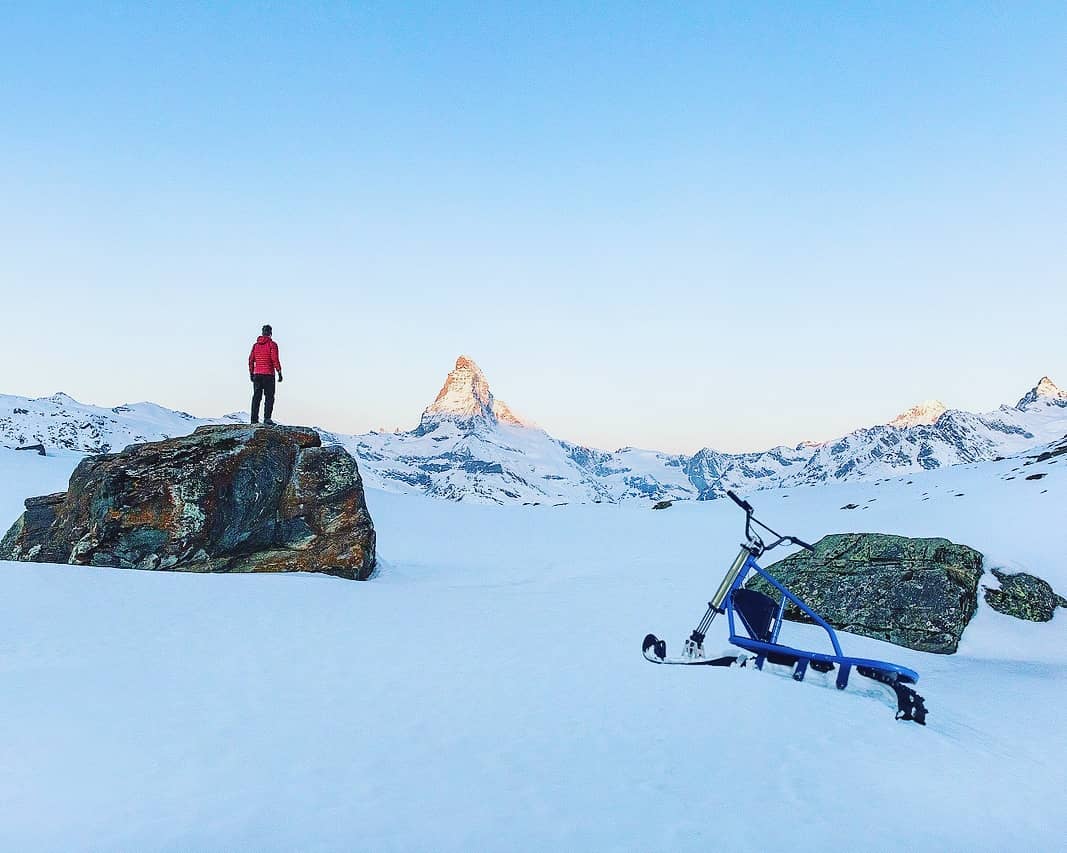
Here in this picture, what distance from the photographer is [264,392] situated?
17609 mm

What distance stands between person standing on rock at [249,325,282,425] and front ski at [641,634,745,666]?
1331 cm

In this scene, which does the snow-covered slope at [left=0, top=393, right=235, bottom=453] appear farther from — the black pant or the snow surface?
the snow surface

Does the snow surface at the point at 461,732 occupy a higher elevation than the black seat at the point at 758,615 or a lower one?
lower

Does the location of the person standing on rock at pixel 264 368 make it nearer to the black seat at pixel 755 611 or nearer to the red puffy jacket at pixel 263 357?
the red puffy jacket at pixel 263 357

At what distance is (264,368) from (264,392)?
80 cm

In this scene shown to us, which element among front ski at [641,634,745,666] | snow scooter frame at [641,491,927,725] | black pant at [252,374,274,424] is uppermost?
black pant at [252,374,274,424]

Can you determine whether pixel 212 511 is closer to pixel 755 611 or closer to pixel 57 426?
pixel 755 611

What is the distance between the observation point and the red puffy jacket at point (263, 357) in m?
17.2

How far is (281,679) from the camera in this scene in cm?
718

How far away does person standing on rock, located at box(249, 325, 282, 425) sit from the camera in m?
17.2

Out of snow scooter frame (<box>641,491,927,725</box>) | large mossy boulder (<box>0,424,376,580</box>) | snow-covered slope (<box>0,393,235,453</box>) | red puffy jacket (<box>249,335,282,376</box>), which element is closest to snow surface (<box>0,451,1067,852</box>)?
snow scooter frame (<box>641,491,927,725</box>)

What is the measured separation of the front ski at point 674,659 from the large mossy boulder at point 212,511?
8.68 meters

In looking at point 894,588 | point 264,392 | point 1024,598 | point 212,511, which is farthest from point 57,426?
point 1024,598

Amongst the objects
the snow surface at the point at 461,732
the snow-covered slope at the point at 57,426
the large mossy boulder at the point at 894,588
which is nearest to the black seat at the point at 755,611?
the snow surface at the point at 461,732
